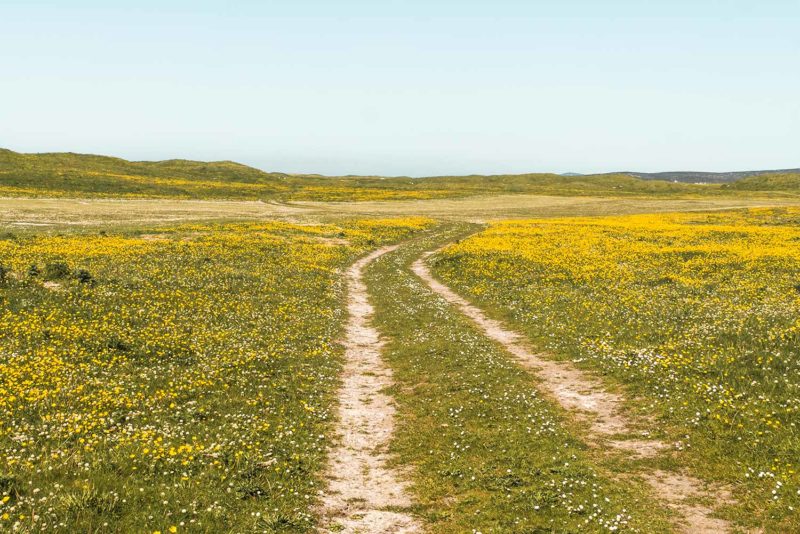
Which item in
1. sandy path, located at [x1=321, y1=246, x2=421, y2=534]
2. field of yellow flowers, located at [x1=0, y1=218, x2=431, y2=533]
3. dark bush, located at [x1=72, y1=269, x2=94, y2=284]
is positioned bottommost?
sandy path, located at [x1=321, y1=246, x2=421, y2=534]

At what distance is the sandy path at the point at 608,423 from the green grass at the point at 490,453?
2.08ft

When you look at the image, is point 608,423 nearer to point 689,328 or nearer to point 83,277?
point 689,328

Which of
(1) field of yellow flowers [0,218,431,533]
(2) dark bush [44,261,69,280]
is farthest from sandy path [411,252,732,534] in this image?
(2) dark bush [44,261,69,280]

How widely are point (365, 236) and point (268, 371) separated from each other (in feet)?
162

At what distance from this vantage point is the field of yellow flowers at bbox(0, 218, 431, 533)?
1016cm

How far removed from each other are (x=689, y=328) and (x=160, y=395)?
23826 millimetres

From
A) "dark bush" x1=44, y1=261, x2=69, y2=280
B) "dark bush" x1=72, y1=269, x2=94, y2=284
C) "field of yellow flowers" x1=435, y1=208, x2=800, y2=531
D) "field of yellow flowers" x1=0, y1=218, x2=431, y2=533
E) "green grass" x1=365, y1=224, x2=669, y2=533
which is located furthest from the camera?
"dark bush" x1=44, y1=261, x2=69, y2=280

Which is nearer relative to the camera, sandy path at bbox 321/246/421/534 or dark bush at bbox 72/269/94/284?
sandy path at bbox 321/246/421/534

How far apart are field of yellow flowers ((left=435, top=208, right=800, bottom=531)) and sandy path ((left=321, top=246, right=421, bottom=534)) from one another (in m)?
7.95

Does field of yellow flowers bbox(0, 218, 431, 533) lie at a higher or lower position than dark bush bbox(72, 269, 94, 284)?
lower

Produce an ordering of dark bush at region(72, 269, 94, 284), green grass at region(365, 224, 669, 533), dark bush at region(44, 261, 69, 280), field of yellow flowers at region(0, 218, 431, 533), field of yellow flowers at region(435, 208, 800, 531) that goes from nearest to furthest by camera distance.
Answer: field of yellow flowers at region(0, 218, 431, 533) < green grass at region(365, 224, 669, 533) < field of yellow flowers at region(435, 208, 800, 531) < dark bush at region(72, 269, 94, 284) < dark bush at region(44, 261, 69, 280)

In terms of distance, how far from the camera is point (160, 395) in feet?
53.1

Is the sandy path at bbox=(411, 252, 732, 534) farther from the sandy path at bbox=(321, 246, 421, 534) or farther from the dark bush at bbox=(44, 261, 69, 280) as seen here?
the dark bush at bbox=(44, 261, 69, 280)

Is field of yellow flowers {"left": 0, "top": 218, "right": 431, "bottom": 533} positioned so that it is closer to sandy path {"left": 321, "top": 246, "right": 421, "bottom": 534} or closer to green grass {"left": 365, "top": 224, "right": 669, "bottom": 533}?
sandy path {"left": 321, "top": 246, "right": 421, "bottom": 534}
